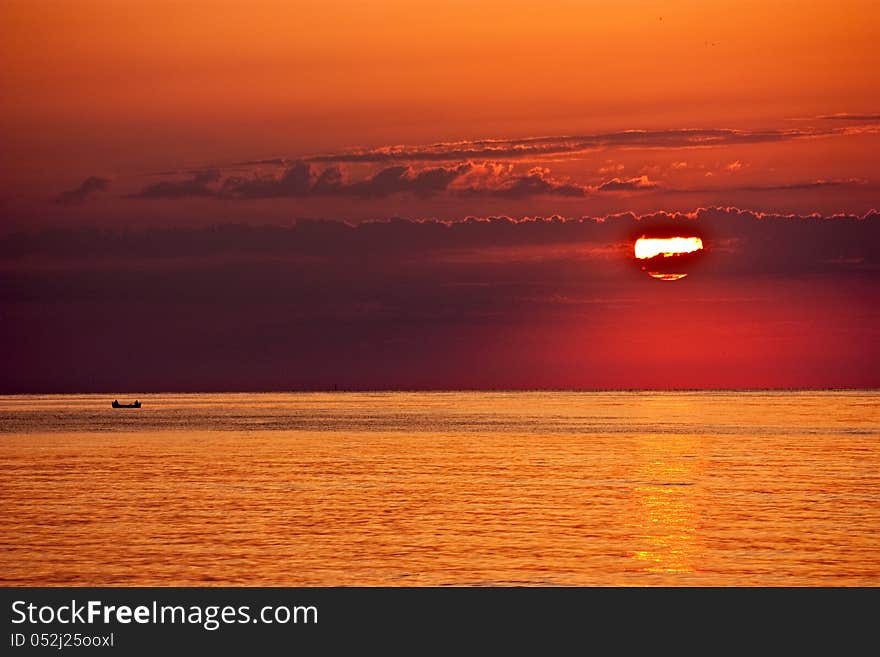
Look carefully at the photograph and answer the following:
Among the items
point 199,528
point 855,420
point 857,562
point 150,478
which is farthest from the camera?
point 855,420

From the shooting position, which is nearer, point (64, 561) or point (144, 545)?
point (64, 561)

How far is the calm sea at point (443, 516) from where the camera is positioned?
138ft

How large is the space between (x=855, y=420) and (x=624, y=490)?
12061 centimetres

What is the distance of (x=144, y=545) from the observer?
4769 cm

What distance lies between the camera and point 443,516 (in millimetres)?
56031

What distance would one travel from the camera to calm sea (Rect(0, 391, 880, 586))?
42.1 meters

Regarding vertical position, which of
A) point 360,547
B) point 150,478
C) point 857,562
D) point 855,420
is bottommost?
point 857,562

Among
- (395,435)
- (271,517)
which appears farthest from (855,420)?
(271,517)

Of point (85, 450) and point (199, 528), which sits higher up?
point (85, 450)

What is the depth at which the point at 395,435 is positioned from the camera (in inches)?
5561
